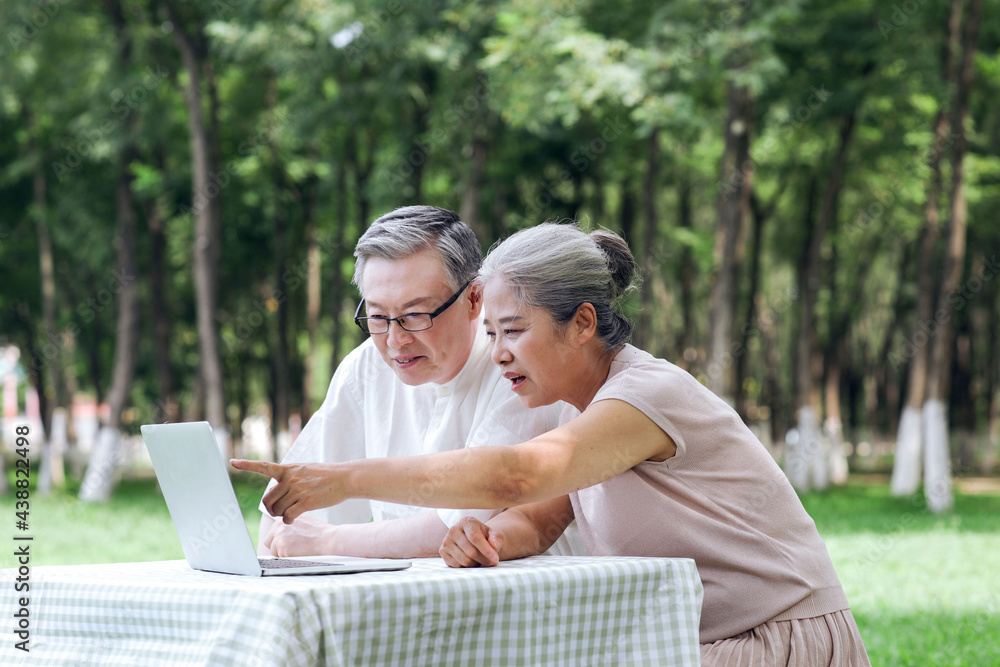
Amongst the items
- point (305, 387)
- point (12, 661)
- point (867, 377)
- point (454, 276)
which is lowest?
point (867, 377)

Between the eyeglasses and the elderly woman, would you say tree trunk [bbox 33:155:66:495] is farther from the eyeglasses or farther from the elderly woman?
the elderly woman

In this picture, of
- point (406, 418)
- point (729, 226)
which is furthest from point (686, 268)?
point (406, 418)

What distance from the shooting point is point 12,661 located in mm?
2535

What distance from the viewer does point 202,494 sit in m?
2.37

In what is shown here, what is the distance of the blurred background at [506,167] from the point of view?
14.4 m

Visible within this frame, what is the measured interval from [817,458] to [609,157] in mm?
6927

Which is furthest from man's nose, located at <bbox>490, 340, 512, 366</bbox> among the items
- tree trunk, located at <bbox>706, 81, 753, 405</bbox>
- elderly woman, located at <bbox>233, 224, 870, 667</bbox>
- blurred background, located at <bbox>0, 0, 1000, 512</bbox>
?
tree trunk, located at <bbox>706, 81, 753, 405</bbox>

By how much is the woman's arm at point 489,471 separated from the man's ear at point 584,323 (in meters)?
0.32

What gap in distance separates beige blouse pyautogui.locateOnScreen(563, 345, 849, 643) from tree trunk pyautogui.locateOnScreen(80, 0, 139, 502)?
1753 centimetres

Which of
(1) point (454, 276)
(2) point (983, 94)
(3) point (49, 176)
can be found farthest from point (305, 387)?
(1) point (454, 276)

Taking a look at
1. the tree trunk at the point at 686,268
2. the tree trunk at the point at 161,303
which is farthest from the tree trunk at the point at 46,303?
the tree trunk at the point at 686,268

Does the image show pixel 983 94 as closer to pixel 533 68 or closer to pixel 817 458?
pixel 817 458

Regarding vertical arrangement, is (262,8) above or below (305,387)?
above

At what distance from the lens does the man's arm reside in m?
3.17
